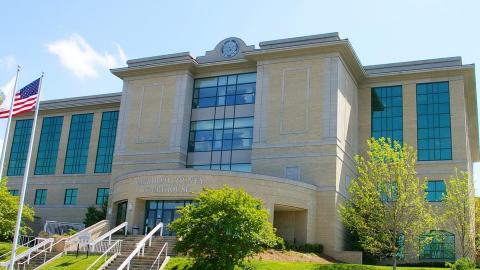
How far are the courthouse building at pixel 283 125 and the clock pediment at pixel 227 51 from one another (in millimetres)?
109

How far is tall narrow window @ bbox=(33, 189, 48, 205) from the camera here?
62.9m

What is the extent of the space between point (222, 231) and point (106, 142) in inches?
1419

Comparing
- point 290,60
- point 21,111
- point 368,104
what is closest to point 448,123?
point 368,104

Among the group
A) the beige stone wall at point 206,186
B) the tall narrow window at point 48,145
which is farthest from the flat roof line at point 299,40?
the tall narrow window at point 48,145

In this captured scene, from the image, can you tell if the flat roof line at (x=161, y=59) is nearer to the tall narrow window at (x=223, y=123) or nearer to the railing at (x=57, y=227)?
the tall narrow window at (x=223, y=123)

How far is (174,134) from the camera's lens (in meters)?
50.4

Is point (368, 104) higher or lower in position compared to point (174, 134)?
higher

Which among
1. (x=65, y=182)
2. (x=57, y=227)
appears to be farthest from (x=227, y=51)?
(x=65, y=182)

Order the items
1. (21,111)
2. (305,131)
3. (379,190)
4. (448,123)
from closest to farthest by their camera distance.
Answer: (21,111) < (379,190) < (305,131) < (448,123)

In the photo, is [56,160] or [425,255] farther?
[56,160]

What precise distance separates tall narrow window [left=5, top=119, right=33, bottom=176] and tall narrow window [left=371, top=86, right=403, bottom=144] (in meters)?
38.5

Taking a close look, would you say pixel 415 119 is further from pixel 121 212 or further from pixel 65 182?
pixel 65 182

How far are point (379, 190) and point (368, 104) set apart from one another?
1961 cm

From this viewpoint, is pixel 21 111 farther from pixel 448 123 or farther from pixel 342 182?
pixel 448 123
